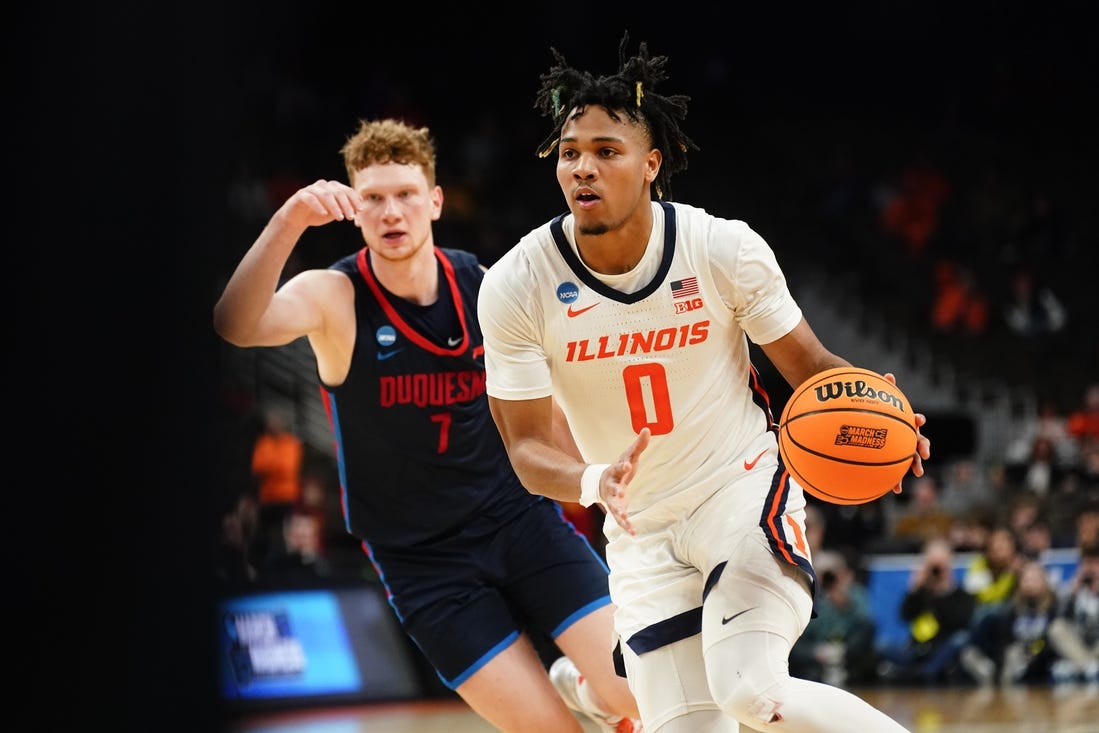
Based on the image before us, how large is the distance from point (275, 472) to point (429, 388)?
7.07 metres

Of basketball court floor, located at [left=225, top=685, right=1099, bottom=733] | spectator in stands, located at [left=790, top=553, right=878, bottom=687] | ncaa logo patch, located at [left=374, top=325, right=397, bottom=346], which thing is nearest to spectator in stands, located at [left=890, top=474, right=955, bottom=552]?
spectator in stands, located at [left=790, top=553, right=878, bottom=687]

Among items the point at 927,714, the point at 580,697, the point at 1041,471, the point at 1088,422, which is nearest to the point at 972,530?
the point at 1041,471

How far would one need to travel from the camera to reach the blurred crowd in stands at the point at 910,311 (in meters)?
11.3

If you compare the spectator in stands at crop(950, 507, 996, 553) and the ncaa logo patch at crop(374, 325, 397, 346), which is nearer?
the ncaa logo patch at crop(374, 325, 397, 346)

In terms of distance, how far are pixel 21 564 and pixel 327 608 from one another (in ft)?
32.3

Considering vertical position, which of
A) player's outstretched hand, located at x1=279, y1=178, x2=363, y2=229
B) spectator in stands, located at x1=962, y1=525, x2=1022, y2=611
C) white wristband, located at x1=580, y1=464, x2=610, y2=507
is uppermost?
player's outstretched hand, located at x1=279, y1=178, x2=363, y2=229

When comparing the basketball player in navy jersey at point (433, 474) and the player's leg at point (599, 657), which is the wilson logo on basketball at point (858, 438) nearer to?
the player's leg at point (599, 657)

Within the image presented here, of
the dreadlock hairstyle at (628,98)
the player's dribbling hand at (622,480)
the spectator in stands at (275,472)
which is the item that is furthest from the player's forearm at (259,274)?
the spectator in stands at (275,472)

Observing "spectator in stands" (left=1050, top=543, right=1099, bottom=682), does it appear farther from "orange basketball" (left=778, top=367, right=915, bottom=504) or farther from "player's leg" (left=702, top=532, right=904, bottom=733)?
"orange basketball" (left=778, top=367, right=915, bottom=504)

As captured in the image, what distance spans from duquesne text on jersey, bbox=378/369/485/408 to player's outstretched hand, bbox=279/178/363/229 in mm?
831

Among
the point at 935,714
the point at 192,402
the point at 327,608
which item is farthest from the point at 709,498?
the point at 327,608

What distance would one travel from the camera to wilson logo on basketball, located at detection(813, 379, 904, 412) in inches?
156

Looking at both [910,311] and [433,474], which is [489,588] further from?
[910,311]

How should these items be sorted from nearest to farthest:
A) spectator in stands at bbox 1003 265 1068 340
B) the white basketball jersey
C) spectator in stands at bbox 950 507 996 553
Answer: the white basketball jersey
spectator in stands at bbox 950 507 996 553
spectator in stands at bbox 1003 265 1068 340
